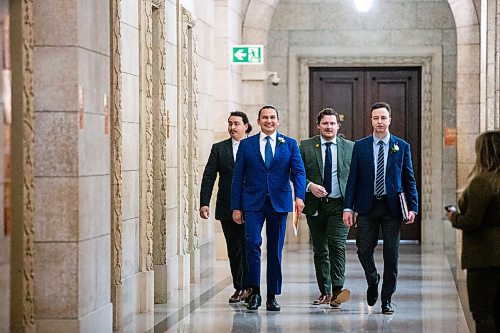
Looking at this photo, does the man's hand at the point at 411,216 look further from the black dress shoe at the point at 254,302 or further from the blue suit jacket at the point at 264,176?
the black dress shoe at the point at 254,302

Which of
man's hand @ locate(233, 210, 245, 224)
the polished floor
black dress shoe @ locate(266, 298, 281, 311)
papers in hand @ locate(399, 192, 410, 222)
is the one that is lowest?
the polished floor

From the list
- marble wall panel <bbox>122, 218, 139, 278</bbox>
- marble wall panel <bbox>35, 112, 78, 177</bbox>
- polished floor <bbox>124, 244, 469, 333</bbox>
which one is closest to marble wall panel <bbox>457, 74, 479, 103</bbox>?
polished floor <bbox>124, 244, 469, 333</bbox>

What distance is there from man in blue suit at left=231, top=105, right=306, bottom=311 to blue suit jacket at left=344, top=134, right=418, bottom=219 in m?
0.50

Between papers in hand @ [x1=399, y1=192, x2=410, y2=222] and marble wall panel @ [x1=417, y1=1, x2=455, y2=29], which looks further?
marble wall panel @ [x1=417, y1=1, x2=455, y2=29]

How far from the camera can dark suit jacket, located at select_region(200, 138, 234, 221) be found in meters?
12.1

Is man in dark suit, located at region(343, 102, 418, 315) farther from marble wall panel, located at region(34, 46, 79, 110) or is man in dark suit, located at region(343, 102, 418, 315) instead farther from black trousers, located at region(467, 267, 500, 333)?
black trousers, located at region(467, 267, 500, 333)

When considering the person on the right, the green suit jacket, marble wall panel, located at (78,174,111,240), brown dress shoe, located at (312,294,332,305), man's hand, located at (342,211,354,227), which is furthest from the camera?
brown dress shoe, located at (312,294,332,305)

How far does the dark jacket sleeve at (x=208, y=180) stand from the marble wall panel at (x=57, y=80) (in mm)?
3559

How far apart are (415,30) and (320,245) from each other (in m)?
9.79

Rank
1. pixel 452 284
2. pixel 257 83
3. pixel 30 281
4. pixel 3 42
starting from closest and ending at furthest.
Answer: pixel 3 42 → pixel 30 281 → pixel 452 284 → pixel 257 83

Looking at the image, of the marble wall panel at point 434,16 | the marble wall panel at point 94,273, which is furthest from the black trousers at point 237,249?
the marble wall panel at point 434,16

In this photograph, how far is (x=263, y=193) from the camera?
36.7 feet

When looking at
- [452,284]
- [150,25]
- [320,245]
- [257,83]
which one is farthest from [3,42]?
[257,83]

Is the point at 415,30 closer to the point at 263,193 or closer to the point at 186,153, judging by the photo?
the point at 186,153
